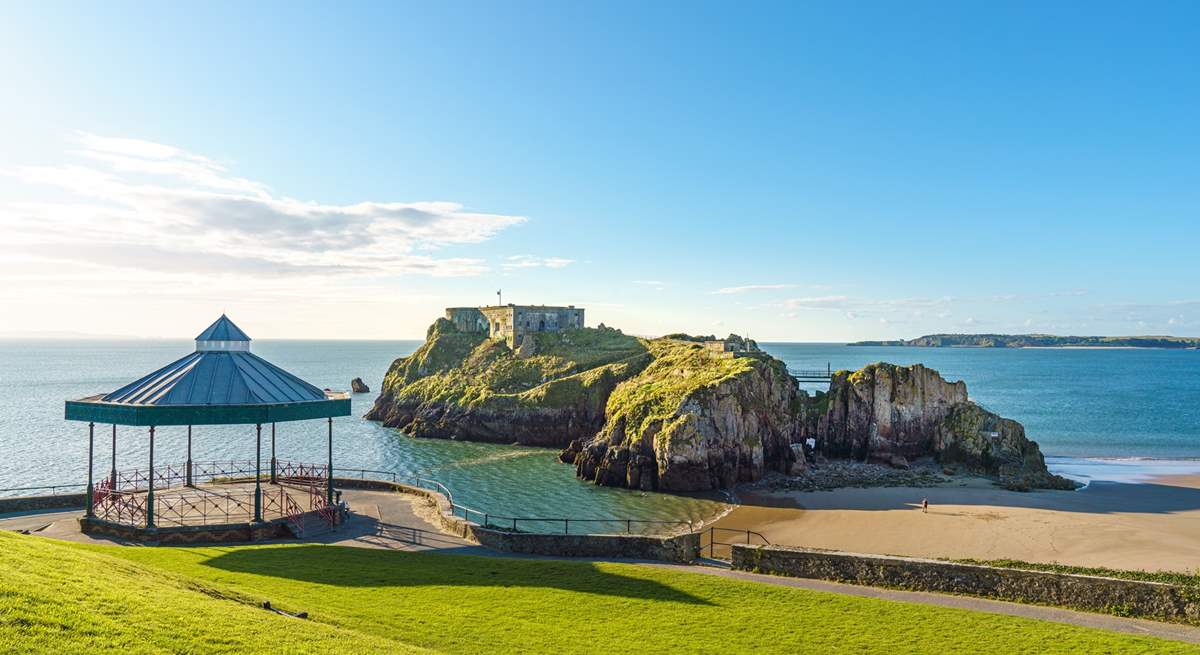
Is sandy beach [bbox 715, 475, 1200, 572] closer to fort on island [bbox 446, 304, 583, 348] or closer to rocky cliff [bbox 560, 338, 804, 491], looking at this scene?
rocky cliff [bbox 560, 338, 804, 491]

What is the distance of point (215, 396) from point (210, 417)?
1.09m

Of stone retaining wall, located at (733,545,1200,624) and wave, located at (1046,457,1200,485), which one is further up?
stone retaining wall, located at (733,545,1200,624)

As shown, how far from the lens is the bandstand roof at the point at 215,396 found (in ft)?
89.6

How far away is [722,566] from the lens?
2523 centimetres

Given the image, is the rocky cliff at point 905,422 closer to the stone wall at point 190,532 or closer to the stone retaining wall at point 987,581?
the stone retaining wall at point 987,581

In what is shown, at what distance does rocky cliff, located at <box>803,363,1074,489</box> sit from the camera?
200ft

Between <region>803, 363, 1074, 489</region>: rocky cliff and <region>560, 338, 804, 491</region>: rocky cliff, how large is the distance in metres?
4.02

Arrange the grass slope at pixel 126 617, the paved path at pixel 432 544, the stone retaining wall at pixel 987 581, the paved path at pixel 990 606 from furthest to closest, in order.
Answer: the stone retaining wall at pixel 987 581, the paved path at pixel 432 544, the paved path at pixel 990 606, the grass slope at pixel 126 617

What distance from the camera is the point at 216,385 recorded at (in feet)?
94.7

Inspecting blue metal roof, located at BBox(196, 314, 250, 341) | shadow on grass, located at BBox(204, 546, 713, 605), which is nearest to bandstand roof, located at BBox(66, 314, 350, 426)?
blue metal roof, located at BBox(196, 314, 250, 341)

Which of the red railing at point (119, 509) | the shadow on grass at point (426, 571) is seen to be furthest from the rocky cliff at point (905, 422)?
the red railing at point (119, 509)

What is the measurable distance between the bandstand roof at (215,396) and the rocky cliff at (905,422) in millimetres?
48031

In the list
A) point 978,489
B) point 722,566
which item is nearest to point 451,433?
point 978,489

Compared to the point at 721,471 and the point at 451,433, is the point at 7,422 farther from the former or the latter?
the point at 721,471
